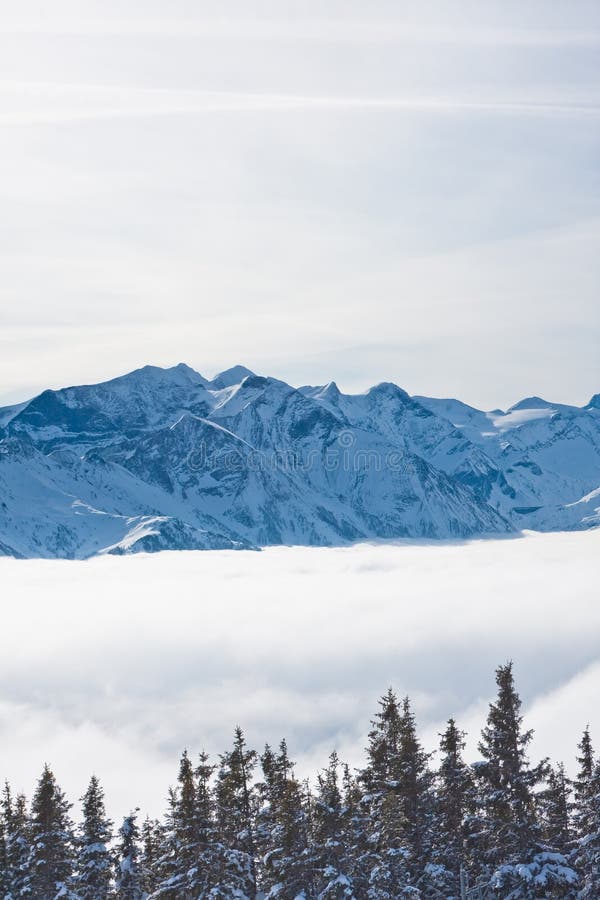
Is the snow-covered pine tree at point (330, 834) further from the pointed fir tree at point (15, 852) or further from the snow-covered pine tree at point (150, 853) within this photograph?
the pointed fir tree at point (15, 852)

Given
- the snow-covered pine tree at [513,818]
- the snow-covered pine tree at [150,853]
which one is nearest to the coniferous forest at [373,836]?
the snow-covered pine tree at [513,818]

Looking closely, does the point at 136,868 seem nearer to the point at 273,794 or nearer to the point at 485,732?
the point at 273,794

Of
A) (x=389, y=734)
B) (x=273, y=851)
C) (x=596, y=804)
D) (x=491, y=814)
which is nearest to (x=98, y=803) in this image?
(x=273, y=851)

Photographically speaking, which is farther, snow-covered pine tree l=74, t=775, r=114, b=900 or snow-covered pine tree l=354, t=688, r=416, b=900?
snow-covered pine tree l=74, t=775, r=114, b=900

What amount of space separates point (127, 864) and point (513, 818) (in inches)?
992

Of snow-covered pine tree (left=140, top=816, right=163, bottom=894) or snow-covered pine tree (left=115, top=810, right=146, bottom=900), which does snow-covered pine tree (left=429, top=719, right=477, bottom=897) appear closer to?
snow-covered pine tree (left=140, top=816, right=163, bottom=894)

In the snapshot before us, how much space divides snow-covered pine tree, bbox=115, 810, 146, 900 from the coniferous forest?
3.3 inches

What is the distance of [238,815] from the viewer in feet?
213

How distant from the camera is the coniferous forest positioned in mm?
50406

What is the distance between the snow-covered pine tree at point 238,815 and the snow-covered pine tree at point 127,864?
17.8ft

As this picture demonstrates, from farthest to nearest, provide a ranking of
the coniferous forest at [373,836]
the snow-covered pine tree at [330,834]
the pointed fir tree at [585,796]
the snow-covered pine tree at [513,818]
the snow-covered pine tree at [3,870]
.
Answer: the snow-covered pine tree at [3,870]
the snow-covered pine tree at [330,834]
the pointed fir tree at [585,796]
the coniferous forest at [373,836]
the snow-covered pine tree at [513,818]

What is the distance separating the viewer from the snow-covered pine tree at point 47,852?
58.4 m

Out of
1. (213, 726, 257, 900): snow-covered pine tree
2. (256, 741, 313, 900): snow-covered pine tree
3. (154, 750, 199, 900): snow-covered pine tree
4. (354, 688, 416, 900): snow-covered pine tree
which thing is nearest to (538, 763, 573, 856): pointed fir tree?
(354, 688, 416, 900): snow-covered pine tree

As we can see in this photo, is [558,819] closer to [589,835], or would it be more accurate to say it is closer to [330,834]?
[589,835]
